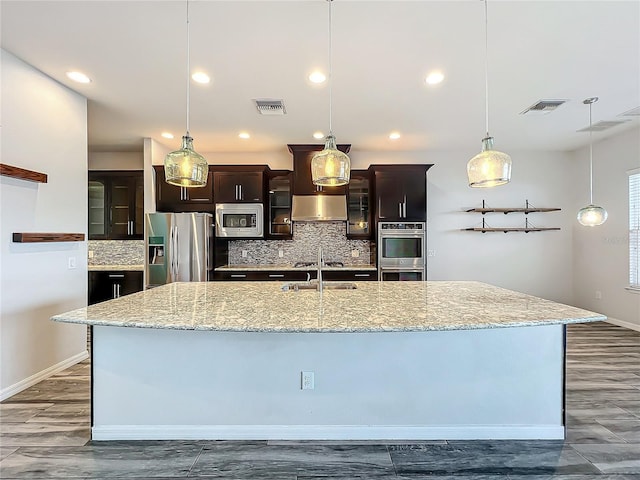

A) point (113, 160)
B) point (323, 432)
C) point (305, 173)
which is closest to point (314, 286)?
point (323, 432)

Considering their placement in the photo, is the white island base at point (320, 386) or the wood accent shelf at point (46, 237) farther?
the wood accent shelf at point (46, 237)

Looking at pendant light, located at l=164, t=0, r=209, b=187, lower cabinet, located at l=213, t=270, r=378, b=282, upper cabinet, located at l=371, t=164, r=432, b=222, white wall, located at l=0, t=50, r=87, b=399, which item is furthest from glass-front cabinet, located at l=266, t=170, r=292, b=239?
pendant light, located at l=164, t=0, r=209, b=187

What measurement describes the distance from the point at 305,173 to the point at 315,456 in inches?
148

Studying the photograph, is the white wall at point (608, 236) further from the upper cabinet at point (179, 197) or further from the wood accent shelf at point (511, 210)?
the upper cabinet at point (179, 197)

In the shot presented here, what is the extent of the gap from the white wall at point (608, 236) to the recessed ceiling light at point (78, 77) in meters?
6.17

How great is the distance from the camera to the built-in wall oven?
4832 millimetres

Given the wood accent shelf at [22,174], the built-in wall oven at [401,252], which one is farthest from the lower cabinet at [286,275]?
the wood accent shelf at [22,174]

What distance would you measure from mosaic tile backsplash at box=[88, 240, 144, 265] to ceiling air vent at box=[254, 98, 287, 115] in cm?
318

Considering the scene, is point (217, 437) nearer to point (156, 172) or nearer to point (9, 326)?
point (9, 326)

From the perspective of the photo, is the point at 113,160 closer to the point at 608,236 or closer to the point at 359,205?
the point at 359,205

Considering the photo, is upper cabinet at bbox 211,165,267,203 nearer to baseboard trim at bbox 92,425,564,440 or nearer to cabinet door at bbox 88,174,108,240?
cabinet door at bbox 88,174,108,240

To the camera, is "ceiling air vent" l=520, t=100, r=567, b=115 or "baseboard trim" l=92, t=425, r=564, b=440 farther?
"ceiling air vent" l=520, t=100, r=567, b=115

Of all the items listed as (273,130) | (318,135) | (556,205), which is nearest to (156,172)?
(273,130)

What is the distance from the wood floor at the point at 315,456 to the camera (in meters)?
1.80
